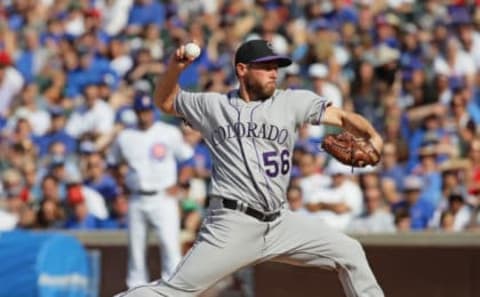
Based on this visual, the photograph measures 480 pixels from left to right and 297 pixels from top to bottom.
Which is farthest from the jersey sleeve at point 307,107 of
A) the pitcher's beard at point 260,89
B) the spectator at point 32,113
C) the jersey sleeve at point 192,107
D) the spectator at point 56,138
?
the spectator at point 32,113

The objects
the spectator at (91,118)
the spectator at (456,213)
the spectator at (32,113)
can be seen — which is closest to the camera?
the spectator at (456,213)

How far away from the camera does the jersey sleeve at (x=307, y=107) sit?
26.9 ft

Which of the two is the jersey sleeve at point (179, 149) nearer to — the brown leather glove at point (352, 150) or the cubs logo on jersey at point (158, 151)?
the cubs logo on jersey at point (158, 151)

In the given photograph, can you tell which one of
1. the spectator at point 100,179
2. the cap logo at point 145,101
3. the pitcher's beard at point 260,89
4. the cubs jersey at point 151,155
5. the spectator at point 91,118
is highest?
the pitcher's beard at point 260,89

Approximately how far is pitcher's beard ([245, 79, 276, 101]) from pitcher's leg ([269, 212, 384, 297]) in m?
0.78

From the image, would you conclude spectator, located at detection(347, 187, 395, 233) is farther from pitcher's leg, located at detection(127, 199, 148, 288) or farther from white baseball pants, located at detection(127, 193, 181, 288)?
pitcher's leg, located at detection(127, 199, 148, 288)

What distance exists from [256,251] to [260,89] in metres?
1.01

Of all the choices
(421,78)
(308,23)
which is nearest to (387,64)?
(421,78)

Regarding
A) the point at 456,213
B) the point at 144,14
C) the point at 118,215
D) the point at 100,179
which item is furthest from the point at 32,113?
the point at 456,213

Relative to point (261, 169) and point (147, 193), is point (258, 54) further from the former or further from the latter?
point (147, 193)

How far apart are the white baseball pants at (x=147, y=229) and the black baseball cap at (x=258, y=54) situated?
16.5ft

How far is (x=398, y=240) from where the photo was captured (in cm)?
1202

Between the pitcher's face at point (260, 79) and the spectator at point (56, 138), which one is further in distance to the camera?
the spectator at point (56, 138)

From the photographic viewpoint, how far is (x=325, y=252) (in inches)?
324
